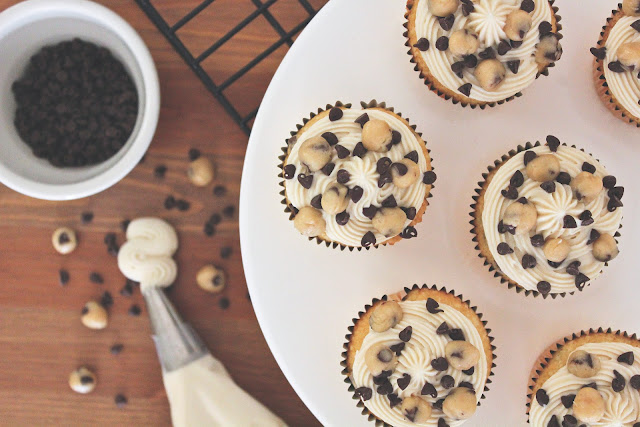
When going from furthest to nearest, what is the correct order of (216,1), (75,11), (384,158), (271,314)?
1. (216,1)
2. (75,11)
3. (271,314)
4. (384,158)

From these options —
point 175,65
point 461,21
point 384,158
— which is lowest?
point 175,65

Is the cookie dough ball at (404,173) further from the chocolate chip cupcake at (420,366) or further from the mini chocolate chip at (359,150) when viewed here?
the chocolate chip cupcake at (420,366)

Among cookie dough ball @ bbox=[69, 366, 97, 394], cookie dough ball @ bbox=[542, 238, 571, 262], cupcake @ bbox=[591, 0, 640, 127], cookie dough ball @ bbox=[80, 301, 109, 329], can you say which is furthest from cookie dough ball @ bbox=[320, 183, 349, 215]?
cookie dough ball @ bbox=[69, 366, 97, 394]

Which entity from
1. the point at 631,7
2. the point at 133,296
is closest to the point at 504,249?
the point at 631,7

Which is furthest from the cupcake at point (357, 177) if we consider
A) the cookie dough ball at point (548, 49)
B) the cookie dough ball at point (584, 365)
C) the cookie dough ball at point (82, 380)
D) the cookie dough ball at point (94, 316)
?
Result: the cookie dough ball at point (82, 380)

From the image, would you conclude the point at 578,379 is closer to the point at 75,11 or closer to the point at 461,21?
the point at 461,21

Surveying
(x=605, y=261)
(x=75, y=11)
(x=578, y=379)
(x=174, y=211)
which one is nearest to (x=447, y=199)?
(x=605, y=261)

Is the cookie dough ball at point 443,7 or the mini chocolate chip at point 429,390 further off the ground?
the cookie dough ball at point 443,7
